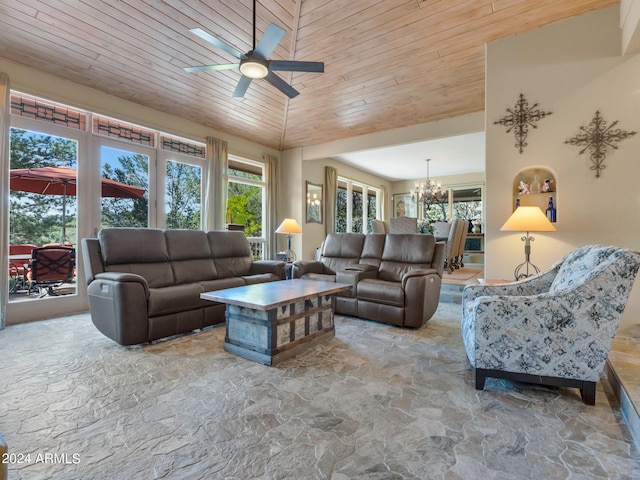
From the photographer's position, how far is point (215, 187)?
5523 millimetres

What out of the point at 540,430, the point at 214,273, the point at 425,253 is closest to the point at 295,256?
the point at 214,273

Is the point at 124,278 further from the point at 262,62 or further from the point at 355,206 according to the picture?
the point at 355,206

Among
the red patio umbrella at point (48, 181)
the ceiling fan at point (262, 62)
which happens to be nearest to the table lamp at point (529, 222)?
the ceiling fan at point (262, 62)

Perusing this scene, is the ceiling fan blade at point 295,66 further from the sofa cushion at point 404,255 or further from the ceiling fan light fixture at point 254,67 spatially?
the sofa cushion at point 404,255

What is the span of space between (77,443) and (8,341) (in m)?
2.29

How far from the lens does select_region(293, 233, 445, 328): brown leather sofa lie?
3.44m

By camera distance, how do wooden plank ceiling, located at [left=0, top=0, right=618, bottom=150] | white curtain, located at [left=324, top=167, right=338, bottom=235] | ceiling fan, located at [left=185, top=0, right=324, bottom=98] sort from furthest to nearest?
white curtain, located at [left=324, top=167, right=338, bottom=235], wooden plank ceiling, located at [left=0, top=0, right=618, bottom=150], ceiling fan, located at [left=185, top=0, right=324, bottom=98]

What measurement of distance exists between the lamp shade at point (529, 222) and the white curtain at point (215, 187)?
440 cm

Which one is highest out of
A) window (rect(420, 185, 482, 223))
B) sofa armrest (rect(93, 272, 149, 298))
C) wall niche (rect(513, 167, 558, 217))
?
window (rect(420, 185, 482, 223))

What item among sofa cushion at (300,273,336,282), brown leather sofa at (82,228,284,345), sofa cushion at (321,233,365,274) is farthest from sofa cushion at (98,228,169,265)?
sofa cushion at (321,233,365,274)

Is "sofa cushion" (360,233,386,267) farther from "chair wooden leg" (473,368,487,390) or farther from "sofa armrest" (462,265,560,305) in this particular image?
"chair wooden leg" (473,368,487,390)

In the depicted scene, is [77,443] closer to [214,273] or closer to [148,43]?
[214,273]

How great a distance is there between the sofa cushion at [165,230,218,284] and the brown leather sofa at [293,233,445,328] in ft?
3.78

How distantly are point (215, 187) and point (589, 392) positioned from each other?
534cm
